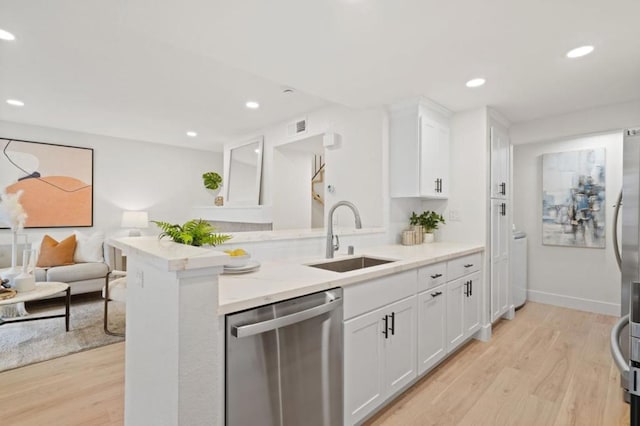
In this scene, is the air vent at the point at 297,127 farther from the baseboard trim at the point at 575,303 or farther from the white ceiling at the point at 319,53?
the baseboard trim at the point at 575,303

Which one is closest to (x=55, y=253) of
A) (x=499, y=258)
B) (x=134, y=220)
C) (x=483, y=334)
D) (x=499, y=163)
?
(x=134, y=220)

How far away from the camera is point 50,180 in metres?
4.57

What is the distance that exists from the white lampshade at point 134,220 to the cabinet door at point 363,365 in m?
4.47

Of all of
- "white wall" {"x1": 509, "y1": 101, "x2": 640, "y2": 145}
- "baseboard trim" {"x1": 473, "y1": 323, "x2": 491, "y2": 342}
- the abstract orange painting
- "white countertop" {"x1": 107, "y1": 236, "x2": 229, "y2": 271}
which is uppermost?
"white wall" {"x1": 509, "y1": 101, "x2": 640, "y2": 145}

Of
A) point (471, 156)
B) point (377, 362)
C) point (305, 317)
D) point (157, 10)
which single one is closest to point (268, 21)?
point (157, 10)

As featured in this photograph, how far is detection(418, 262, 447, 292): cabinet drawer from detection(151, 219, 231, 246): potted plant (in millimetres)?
1371

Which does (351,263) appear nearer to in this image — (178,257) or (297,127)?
(178,257)

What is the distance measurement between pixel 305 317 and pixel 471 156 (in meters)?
2.63

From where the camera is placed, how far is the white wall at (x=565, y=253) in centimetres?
358

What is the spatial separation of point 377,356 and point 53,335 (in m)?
3.09

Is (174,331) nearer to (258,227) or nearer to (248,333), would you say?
(248,333)

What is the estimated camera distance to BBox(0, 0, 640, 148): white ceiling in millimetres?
1662

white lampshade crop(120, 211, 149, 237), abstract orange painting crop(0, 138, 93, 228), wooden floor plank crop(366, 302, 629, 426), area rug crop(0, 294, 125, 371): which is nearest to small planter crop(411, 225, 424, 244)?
wooden floor plank crop(366, 302, 629, 426)

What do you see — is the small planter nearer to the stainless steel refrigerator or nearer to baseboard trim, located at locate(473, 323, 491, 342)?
baseboard trim, located at locate(473, 323, 491, 342)
